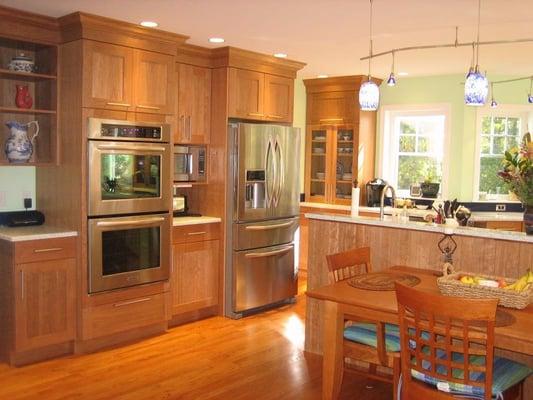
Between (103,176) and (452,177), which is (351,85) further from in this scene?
(103,176)

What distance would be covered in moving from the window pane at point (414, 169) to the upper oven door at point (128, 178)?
3.44m

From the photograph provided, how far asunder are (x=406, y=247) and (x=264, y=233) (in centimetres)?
178

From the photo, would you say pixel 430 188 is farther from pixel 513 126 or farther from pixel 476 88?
pixel 476 88

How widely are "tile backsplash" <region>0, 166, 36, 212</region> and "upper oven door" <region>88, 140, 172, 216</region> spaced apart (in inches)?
27.1

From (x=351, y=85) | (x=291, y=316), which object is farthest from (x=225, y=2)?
(x=351, y=85)

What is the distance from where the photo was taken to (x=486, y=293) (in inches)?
108

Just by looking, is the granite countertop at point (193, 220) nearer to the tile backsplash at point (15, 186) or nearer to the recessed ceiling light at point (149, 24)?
the tile backsplash at point (15, 186)

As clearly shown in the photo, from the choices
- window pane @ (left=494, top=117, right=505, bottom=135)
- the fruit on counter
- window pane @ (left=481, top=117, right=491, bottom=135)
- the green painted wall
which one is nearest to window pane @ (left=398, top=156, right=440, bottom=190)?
the green painted wall

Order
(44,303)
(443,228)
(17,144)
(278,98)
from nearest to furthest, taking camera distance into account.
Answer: (443,228) < (44,303) < (17,144) < (278,98)

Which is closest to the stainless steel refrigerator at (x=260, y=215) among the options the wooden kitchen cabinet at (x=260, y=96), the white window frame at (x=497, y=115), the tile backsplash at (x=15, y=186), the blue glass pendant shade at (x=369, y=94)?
the wooden kitchen cabinet at (x=260, y=96)

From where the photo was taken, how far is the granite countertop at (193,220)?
4.84 metres

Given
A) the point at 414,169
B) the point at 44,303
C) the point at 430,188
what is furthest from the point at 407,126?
the point at 44,303

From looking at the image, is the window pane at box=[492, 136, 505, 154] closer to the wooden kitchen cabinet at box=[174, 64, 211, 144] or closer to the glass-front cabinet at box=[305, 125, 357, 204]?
the glass-front cabinet at box=[305, 125, 357, 204]

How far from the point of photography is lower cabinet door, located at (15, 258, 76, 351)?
388cm
